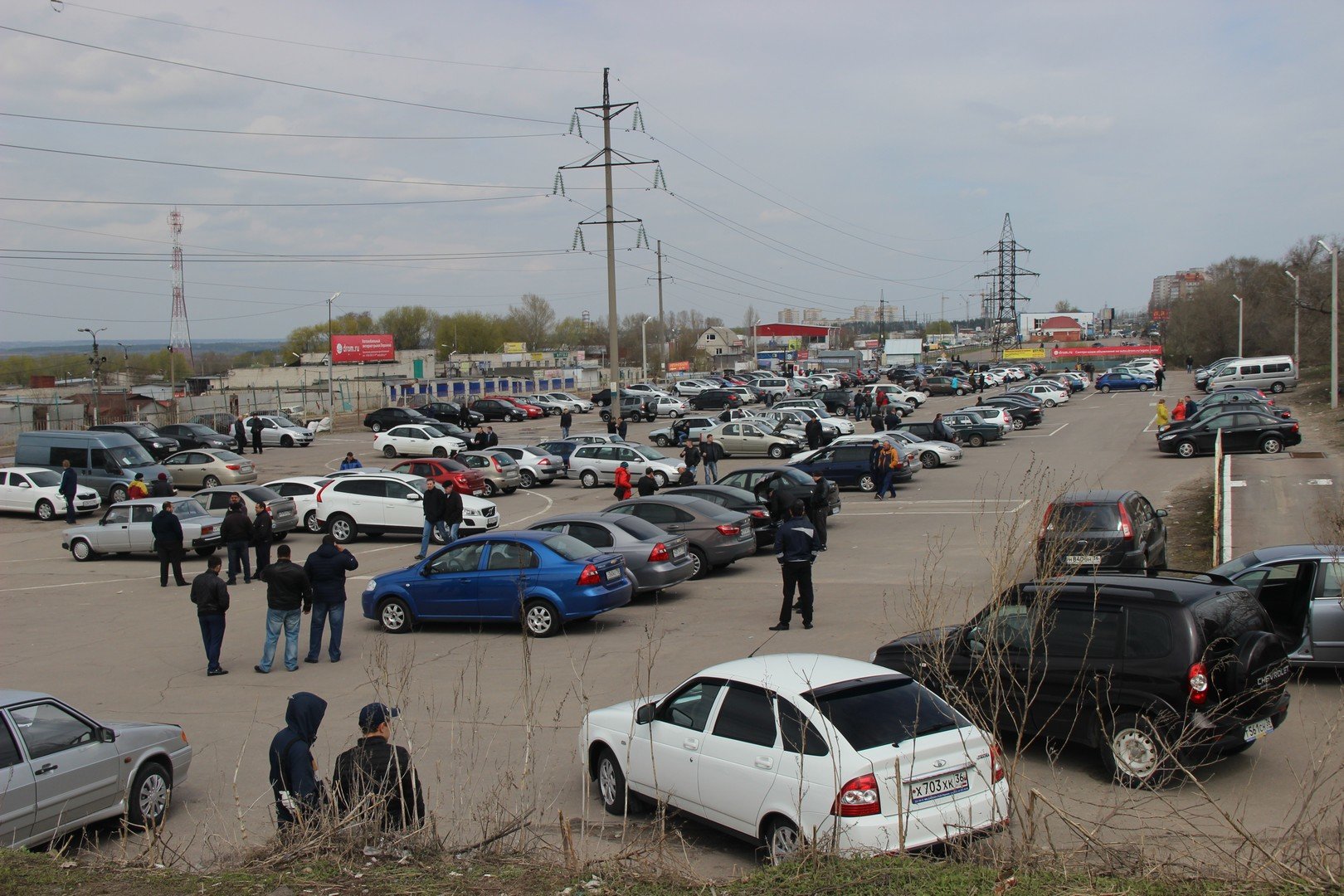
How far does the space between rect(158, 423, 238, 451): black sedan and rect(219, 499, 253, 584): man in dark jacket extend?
26200 mm

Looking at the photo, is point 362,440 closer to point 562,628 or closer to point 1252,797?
point 562,628

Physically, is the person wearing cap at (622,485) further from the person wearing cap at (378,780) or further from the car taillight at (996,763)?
the car taillight at (996,763)

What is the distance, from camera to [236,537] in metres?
19.6

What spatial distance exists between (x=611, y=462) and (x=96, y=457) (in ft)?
53.7

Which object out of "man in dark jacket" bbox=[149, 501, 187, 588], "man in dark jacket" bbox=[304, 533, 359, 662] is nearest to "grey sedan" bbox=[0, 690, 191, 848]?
"man in dark jacket" bbox=[304, 533, 359, 662]

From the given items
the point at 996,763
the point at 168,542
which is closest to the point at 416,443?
the point at 168,542

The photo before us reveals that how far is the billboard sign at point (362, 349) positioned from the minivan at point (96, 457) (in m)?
65.1

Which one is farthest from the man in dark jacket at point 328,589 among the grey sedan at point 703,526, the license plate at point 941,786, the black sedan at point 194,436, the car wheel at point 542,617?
the black sedan at point 194,436

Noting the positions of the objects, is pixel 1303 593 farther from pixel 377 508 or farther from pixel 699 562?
pixel 377 508

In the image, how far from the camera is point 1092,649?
867cm

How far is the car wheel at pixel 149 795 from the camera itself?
8.47m

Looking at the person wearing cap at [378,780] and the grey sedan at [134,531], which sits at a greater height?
the person wearing cap at [378,780]

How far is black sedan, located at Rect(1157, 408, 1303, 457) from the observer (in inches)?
1287

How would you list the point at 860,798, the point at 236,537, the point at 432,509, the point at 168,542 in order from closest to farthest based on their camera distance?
1. the point at 860,798
2. the point at 236,537
3. the point at 168,542
4. the point at 432,509
